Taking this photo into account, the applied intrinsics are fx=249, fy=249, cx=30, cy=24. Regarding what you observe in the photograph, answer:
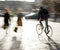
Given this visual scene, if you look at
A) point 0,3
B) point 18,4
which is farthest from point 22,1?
point 0,3

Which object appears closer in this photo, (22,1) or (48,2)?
(48,2)

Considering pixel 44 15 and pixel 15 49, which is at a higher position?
pixel 44 15

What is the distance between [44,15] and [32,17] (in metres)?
34.1

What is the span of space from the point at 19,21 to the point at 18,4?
8123cm

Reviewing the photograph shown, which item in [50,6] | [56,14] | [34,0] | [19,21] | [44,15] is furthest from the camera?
[34,0]

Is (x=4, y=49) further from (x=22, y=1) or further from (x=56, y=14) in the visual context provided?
(x=22, y=1)

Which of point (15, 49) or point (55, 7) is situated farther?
point (55, 7)

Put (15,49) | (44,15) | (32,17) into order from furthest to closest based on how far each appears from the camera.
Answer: (32,17) → (44,15) → (15,49)

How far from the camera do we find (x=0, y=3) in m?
97.5

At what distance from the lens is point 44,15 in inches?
652

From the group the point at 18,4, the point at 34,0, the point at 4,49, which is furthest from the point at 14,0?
the point at 4,49

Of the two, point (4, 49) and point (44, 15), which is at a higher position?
point (44, 15)

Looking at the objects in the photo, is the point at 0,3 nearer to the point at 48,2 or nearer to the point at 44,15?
the point at 48,2

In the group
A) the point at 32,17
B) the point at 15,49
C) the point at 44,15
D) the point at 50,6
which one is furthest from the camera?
the point at 50,6
